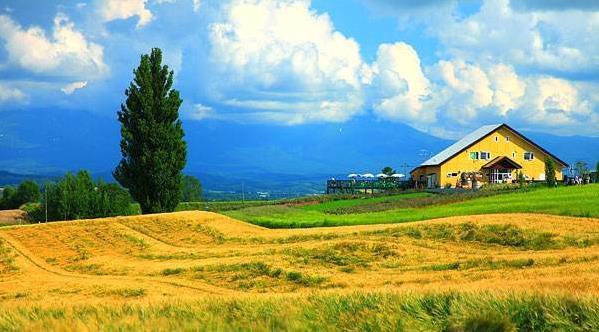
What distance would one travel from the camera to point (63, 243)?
39.2 m

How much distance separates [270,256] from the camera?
1229 inches

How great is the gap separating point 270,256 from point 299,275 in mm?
5798

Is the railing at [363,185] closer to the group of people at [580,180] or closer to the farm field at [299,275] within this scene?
the group of people at [580,180]

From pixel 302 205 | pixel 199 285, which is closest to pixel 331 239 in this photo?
pixel 199 285

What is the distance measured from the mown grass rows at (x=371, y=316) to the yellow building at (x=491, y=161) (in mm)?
82602

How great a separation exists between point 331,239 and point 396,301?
86.1ft

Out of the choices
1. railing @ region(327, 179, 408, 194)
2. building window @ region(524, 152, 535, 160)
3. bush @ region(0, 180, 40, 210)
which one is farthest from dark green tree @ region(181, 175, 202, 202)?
building window @ region(524, 152, 535, 160)

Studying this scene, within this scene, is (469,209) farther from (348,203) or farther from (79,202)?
(79,202)

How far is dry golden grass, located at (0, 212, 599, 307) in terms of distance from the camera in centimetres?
2311

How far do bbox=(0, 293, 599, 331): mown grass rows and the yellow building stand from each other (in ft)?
271

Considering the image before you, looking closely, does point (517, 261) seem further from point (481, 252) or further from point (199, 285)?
point (199, 285)

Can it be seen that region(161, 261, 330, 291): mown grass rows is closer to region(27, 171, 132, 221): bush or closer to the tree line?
the tree line

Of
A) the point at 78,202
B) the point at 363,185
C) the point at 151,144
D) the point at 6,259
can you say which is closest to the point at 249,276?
the point at 6,259

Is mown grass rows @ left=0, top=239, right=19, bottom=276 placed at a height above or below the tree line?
below
